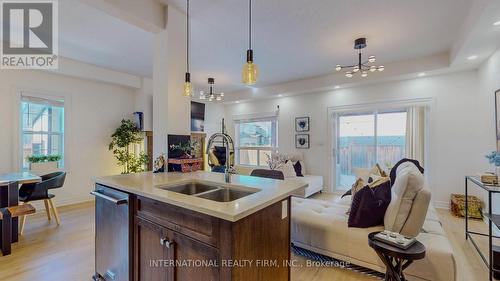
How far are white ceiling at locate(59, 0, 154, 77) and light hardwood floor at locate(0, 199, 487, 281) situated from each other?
9.13ft

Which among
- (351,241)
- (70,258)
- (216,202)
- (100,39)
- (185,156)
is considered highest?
(100,39)

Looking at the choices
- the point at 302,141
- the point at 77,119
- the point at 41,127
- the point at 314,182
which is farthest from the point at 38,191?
the point at 302,141

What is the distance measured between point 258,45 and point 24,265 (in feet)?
13.0

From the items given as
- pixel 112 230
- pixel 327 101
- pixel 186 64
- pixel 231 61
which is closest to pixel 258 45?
pixel 231 61

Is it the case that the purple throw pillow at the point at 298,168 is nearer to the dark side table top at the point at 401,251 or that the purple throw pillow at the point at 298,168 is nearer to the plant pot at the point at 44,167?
the dark side table top at the point at 401,251

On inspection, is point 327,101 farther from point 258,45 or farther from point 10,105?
point 10,105

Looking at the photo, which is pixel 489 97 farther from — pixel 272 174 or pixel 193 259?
pixel 193 259

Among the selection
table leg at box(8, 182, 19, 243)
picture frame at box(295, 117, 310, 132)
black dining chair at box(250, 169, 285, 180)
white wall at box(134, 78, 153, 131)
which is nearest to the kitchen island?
black dining chair at box(250, 169, 285, 180)

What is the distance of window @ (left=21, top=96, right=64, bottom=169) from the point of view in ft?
13.1

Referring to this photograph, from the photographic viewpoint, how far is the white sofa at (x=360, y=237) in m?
1.79

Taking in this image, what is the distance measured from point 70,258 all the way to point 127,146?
10.3ft

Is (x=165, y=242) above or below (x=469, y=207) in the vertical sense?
above

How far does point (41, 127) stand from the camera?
4.21 m

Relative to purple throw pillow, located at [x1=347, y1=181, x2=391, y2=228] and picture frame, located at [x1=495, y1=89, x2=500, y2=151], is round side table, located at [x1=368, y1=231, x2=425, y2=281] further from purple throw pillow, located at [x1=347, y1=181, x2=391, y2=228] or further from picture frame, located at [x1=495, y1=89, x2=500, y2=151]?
picture frame, located at [x1=495, y1=89, x2=500, y2=151]
